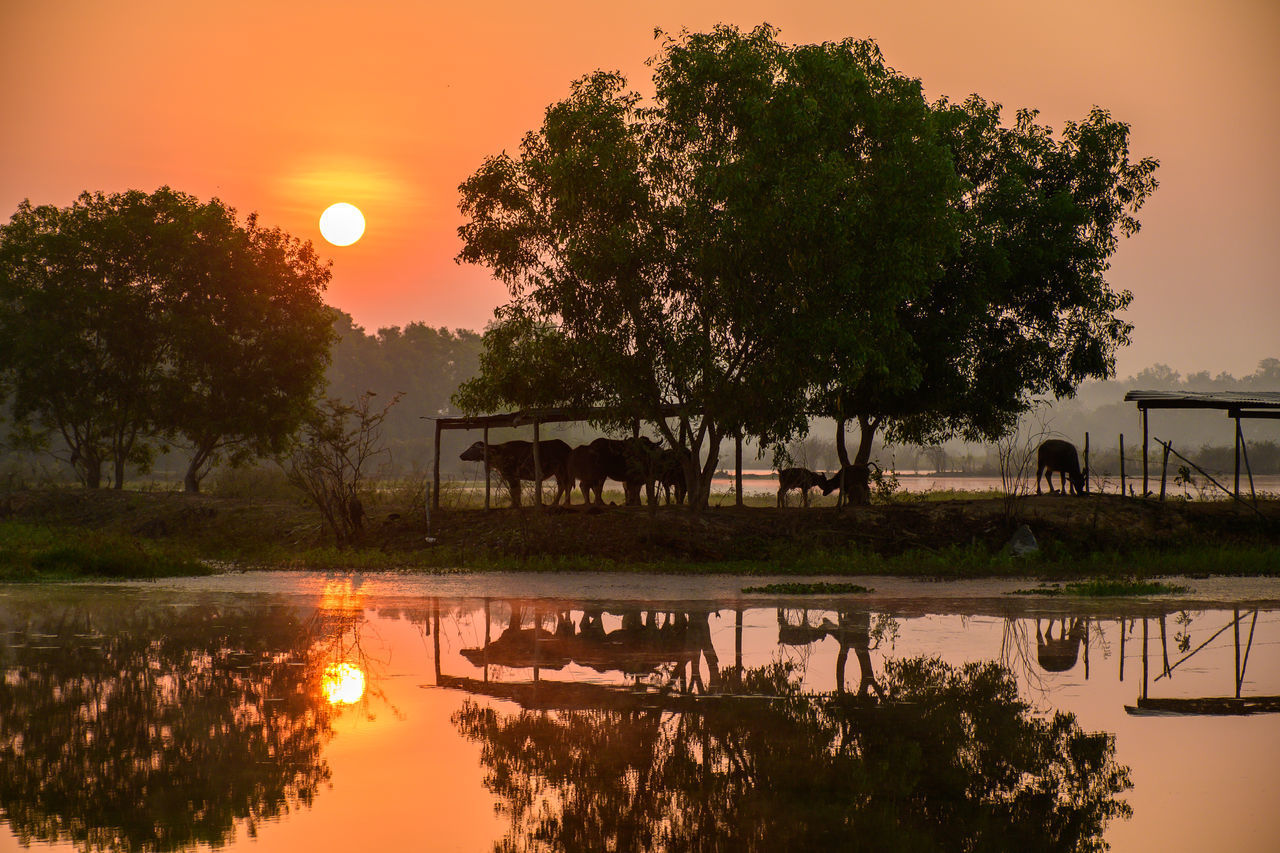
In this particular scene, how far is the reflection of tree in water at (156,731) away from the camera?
6.34 m

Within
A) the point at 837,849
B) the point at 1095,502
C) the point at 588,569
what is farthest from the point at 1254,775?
the point at 1095,502

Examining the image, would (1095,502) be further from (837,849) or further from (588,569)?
(837,849)

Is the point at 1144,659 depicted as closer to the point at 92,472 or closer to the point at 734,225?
the point at 734,225

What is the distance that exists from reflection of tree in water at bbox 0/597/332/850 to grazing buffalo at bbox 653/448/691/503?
11072 millimetres

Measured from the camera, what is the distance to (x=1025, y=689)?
964 centimetres

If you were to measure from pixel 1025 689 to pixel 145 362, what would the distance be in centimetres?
3232

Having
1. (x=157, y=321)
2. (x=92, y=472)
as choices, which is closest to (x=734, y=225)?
(x=157, y=321)

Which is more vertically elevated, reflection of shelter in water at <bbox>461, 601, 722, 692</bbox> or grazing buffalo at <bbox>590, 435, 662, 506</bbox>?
grazing buffalo at <bbox>590, 435, 662, 506</bbox>

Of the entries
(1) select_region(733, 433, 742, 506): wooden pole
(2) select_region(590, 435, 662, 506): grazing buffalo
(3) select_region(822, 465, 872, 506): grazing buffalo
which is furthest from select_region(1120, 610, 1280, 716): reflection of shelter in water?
(3) select_region(822, 465, 872, 506): grazing buffalo

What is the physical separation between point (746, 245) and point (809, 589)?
7.09 m

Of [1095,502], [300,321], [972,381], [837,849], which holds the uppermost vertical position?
[300,321]

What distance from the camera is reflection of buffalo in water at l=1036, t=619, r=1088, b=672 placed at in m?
10.8

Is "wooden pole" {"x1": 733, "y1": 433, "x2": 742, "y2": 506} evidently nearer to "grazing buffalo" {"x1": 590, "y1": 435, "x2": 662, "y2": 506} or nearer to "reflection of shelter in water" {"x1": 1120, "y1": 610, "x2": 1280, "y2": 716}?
"grazing buffalo" {"x1": 590, "y1": 435, "x2": 662, "y2": 506}

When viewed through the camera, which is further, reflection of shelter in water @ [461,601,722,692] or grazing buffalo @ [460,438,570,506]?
grazing buffalo @ [460,438,570,506]
